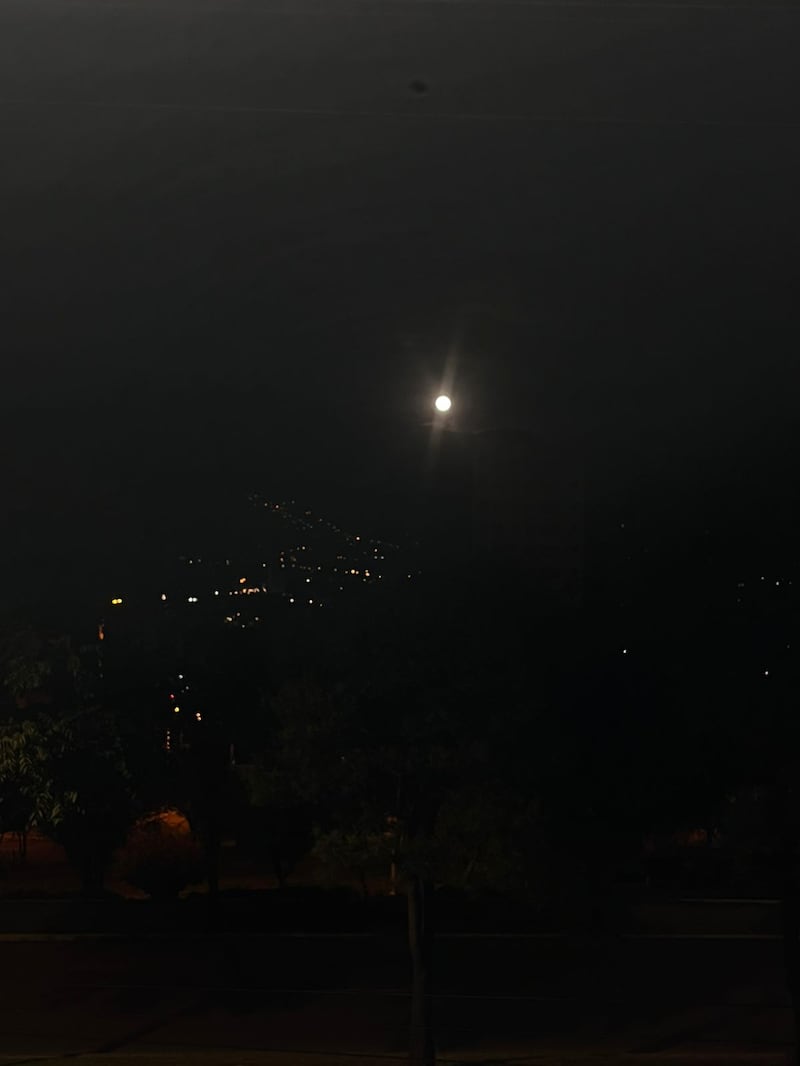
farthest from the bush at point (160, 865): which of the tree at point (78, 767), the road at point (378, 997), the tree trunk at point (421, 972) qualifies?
the tree trunk at point (421, 972)

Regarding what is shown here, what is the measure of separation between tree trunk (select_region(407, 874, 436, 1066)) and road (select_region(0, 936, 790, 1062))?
65.2 inches

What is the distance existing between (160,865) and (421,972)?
31.5ft

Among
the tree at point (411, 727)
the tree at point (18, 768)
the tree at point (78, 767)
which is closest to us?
the tree at point (411, 727)

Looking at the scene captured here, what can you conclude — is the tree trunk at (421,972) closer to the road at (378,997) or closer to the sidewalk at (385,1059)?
the sidewalk at (385,1059)

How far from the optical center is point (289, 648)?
11.0m

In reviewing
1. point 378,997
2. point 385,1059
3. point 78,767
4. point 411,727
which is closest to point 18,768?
point 78,767

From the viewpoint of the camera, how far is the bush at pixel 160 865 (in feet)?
65.2

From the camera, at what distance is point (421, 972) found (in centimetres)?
1109

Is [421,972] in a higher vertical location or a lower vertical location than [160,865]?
lower

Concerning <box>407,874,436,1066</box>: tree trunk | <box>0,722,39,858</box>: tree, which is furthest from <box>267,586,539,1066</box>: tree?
<box>0,722,39,858</box>: tree

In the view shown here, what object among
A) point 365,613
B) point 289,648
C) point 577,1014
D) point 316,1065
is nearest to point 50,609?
point 289,648

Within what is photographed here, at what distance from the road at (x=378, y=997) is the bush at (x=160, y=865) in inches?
96.1

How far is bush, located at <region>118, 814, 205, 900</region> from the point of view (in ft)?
65.2

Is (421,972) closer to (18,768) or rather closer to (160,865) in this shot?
(18,768)
